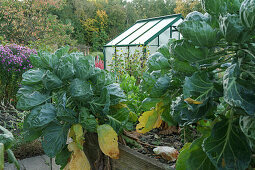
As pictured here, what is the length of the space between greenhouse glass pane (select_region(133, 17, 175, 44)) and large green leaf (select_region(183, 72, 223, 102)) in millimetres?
5783

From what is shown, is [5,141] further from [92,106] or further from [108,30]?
[108,30]

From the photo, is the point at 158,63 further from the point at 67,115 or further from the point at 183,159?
the point at 67,115

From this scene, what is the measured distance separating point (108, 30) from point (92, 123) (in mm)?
18154

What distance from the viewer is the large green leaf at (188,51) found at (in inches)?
20.9

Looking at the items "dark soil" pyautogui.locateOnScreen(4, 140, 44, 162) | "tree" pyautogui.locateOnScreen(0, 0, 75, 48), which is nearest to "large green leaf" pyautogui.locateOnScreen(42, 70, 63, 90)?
"dark soil" pyautogui.locateOnScreen(4, 140, 44, 162)

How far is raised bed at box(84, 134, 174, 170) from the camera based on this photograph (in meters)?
0.92

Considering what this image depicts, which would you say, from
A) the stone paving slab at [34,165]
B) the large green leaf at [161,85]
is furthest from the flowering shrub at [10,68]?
the large green leaf at [161,85]

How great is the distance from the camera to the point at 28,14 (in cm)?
1127

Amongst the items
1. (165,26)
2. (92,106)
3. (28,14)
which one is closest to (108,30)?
(28,14)

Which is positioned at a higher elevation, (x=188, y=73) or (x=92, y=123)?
(x=188, y=73)

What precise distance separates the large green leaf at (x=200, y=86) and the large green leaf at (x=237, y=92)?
0.08 meters

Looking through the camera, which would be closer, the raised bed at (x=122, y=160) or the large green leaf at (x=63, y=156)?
the raised bed at (x=122, y=160)

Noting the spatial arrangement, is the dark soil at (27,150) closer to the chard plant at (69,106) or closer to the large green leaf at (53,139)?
the chard plant at (69,106)

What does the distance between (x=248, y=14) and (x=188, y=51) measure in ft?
0.49
